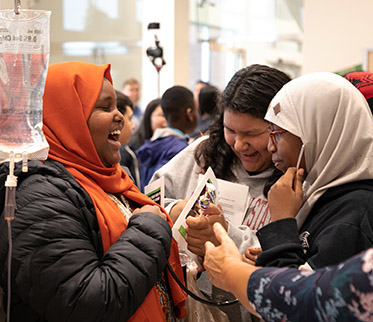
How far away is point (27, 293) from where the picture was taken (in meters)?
1.52

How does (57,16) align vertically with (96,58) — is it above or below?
above

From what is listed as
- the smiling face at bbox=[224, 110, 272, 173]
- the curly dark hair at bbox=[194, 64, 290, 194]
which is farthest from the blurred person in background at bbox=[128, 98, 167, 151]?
the smiling face at bbox=[224, 110, 272, 173]

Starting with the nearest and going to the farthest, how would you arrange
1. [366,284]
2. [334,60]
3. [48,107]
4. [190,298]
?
[366,284] → [48,107] → [190,298] → [334,60]

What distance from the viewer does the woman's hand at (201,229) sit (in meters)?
2.03

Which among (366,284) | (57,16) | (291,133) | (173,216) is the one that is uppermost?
(57,16)

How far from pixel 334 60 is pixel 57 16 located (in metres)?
3.91

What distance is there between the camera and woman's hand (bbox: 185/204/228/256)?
2.03m

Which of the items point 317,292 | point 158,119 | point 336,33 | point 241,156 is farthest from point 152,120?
point 317,292

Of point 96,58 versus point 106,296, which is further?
point 96,58

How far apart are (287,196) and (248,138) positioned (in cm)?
57

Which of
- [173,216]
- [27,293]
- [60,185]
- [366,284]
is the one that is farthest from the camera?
[173,216]

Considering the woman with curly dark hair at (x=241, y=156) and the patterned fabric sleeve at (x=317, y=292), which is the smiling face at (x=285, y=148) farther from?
the patterned fabric sleeve at (x=317, y=292)

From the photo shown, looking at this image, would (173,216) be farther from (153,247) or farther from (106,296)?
(106,296)

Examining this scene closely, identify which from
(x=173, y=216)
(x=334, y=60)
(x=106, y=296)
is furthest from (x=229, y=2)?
(x=106, y=296)
